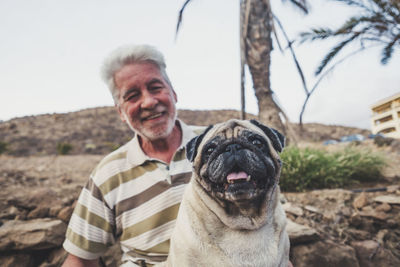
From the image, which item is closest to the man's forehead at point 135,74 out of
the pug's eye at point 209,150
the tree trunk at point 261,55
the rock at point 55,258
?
the pug's eye at point 209,150

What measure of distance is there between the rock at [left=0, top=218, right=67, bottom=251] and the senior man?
2.84 ft

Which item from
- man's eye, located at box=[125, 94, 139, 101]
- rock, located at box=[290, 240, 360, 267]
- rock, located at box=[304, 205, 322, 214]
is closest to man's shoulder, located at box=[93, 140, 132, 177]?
man's eye, located at box=[125, 94, 139, 101]

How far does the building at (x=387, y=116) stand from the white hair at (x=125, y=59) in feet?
30.2

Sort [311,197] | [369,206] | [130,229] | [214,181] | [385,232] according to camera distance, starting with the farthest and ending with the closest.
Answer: [311,197] → [369,206] → [385,232] → [130,229] → [214,181]

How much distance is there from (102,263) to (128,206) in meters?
1.07

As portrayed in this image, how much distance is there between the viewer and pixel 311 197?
373cm

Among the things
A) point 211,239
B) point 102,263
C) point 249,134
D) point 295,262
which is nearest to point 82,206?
point 102,263

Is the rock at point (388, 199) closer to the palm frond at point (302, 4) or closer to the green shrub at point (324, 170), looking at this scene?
the green shrub at point (324, 170)

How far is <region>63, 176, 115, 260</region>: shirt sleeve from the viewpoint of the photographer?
1773 millimetres

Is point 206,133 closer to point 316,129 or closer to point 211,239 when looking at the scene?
point 211,239

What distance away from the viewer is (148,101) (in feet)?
6.44

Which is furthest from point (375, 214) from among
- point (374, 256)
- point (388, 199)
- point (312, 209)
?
point (374, 256)

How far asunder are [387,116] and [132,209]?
11065mm

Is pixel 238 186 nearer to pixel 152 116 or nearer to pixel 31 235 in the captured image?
pixel 152 116
